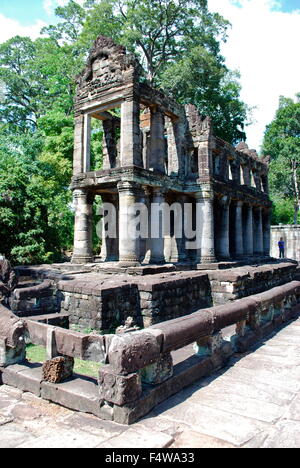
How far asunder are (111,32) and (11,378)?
2687cm

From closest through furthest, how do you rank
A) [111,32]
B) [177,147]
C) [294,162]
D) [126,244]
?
[126,244]
[177,147]
[111,32]
[294,162]

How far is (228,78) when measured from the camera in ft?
89.8

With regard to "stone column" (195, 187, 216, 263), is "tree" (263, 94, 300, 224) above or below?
above

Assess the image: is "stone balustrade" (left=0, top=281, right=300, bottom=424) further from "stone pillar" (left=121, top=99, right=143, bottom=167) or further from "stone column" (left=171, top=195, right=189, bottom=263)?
"stone column" (left=171, top=195, right=189, bottom=263)

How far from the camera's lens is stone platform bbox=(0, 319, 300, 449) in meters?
3.04

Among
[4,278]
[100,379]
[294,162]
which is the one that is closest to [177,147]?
[4,278]

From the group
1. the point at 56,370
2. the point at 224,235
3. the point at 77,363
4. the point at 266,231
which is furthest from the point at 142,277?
the point at 266,231

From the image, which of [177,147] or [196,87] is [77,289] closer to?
[177,147]

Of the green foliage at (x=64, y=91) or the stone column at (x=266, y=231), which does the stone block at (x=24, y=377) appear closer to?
the green foliage at (x=64, y=91)

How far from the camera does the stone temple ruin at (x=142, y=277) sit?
12.9 feet

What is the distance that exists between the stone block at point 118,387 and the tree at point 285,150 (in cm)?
3517

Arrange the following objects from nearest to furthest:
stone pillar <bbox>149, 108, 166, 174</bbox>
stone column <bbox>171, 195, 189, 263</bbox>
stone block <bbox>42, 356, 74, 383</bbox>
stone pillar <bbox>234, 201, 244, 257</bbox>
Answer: stone block <bbox>42, 356, 74, 383</bbox> < stone pillar <bbox>149, 108, 166, 174</bbox> < stone column <bbox>171, 195, 189, 263</bbox> < stone pillar <bbox>234, 201, 244, 257</bbox>

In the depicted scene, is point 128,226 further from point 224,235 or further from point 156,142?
point 224,235

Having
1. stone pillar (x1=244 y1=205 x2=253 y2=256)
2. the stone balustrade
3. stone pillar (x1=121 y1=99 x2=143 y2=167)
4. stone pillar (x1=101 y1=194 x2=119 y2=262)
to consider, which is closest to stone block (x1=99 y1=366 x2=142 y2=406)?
the stone balustrade
